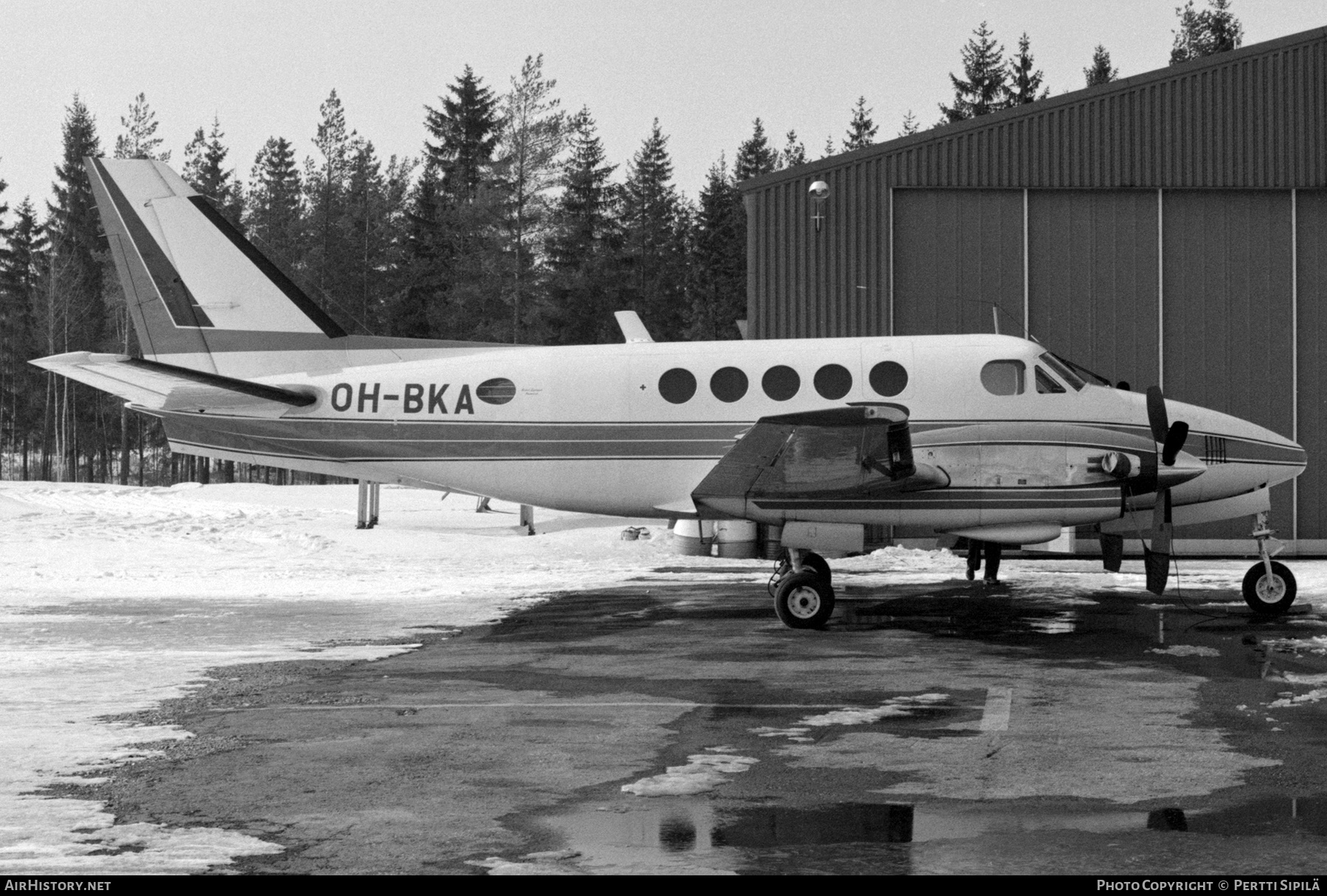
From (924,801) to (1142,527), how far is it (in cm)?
845

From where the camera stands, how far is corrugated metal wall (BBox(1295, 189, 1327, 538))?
826 inches

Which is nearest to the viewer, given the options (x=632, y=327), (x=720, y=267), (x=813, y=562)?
(x=813, y=562)

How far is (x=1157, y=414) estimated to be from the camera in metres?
12.6

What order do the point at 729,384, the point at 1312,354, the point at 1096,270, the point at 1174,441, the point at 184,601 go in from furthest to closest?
the point at 1096,270, the point at 1312,354, the point at 184,601, the point at 729,384, the point at 1174,441

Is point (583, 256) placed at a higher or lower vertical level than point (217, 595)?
higher

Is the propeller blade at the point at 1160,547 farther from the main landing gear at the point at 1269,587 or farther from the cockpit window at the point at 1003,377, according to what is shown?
the cockpit window at the point at 1003,377

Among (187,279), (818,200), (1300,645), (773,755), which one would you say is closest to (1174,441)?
(1300,645)

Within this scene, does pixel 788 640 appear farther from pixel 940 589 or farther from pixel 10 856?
pixel 10 856

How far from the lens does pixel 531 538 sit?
22.3 meters

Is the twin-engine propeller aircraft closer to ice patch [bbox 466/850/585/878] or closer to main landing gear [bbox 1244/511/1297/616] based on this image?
main landing gear [bbox 1244/511/1297/616]

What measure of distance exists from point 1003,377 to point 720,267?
183 feet

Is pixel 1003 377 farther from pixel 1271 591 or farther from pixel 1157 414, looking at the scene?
pixel 1271 591
